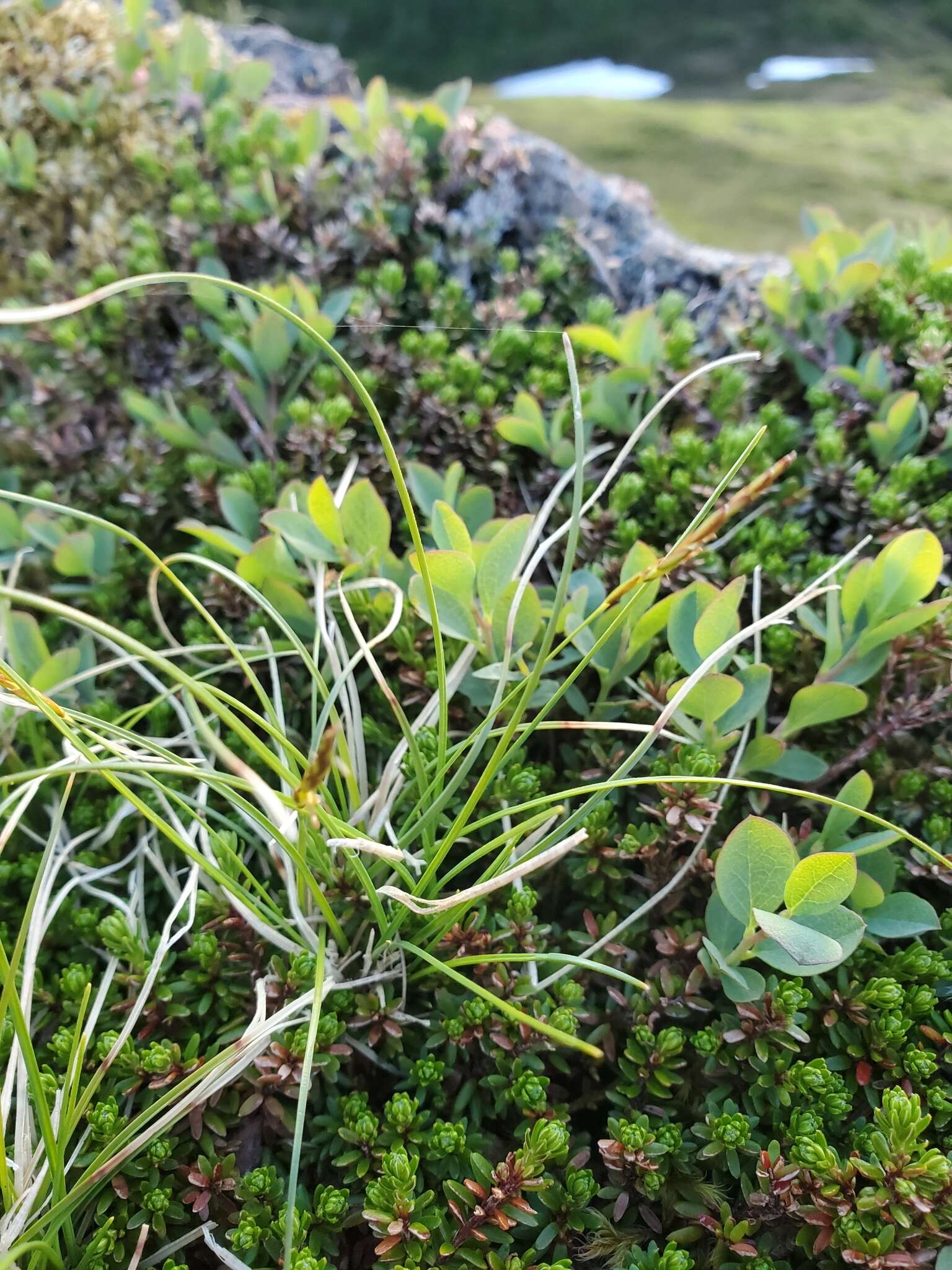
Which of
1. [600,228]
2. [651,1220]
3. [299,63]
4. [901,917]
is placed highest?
[299,63]

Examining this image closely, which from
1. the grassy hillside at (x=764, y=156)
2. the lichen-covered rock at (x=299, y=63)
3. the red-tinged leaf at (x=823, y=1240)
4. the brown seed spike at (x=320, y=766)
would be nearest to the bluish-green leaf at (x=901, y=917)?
the red-tinged leaf at (x=823, y=1240)

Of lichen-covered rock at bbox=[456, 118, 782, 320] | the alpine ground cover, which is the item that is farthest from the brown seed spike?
lichen-covered rock at bbox=[456, 118, 782, 320]

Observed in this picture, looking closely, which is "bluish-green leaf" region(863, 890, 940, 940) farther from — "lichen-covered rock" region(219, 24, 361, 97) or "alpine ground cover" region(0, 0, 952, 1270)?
"lichen-covered rock" region(219, 24, 361, 97)

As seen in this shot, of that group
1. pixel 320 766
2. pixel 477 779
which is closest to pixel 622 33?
pixel 477 779

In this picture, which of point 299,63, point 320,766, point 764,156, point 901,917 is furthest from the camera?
point 764,156

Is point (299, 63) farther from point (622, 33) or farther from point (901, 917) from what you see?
point (622, 33)

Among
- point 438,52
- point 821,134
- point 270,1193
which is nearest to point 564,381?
point 270,1193

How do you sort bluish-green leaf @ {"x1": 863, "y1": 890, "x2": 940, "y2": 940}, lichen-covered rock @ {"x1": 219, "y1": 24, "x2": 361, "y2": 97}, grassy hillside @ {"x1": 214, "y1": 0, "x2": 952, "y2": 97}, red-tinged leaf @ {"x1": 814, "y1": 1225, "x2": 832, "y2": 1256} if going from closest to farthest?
1. red-tinged leaf @ {"x1": 814, "y1": 1225, "x2": 832, "y2": 1256}
2. bluish-green leaf @ {"x1": 863, "y1": 890, "x2": 940, "y2": 940}
3. lichen-covered rock @ {"x1": 219, "y1": 24, "x2": 361, "y2": 97}
4. grassy hillside @ {"x1": 214, "y1": 0, "x2": 952, "y2": 97}

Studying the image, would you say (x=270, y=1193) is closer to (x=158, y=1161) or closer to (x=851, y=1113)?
(x=158, y=1161)
